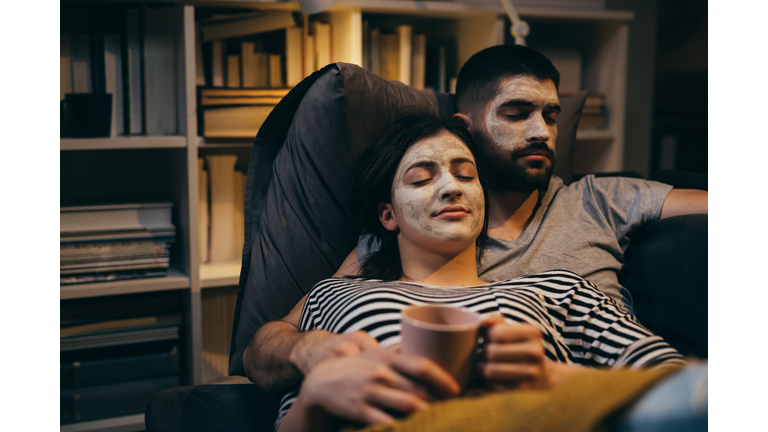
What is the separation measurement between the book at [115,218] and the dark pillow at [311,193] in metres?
0.50

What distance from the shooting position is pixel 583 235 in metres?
1.24

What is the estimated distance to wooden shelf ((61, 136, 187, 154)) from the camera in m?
1.52

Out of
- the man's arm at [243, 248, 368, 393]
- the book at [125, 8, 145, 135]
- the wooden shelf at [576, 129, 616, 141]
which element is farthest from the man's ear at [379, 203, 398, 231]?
the wooden shelf at [576, 129, 616, 141]

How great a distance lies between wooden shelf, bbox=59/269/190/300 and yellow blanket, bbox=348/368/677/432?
3.80 ft

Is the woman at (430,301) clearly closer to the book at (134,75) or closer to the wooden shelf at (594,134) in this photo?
the book at (134,75)

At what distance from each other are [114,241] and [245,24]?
769mm

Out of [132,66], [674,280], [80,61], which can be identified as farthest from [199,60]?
[674,280]

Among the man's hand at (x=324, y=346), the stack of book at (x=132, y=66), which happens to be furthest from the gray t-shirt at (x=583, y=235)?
the stack of book at (x=132, y=66)

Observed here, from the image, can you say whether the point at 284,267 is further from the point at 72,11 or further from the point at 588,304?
the point at 72,11

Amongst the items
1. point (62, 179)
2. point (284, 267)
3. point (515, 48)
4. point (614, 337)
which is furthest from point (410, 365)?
point (62, 179)

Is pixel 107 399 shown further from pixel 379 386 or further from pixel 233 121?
pixel 379 386

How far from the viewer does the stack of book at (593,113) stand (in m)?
2.09

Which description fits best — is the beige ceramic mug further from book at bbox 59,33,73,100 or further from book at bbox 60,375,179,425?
book at bbox 59,33,73,100

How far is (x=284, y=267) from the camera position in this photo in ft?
3.99
